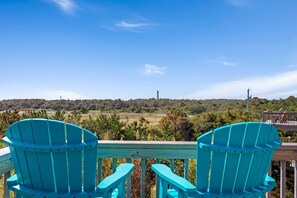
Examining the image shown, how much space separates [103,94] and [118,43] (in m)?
16.6

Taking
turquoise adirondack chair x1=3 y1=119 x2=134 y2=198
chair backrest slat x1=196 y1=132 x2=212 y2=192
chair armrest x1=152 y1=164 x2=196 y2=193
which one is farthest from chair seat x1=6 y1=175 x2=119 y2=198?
chair backrest slat x1=196 y1=132 x2=212 y2=192

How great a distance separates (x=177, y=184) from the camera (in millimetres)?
1727

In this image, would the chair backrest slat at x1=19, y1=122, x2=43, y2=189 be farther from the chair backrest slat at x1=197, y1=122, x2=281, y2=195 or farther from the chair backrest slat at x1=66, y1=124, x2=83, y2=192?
the chair backrest slat at x1=197, y1=122, x2=281, y2=195

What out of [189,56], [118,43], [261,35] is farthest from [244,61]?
[118,43]

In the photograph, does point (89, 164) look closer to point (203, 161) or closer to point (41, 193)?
point (41, 193)

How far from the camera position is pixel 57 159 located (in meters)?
1.58

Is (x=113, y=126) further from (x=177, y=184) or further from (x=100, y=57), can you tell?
(x=177, y=184)

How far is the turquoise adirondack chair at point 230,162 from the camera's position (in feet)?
5.49

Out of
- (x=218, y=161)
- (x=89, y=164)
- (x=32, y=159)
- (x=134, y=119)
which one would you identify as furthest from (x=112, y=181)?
(x=134, y=119)

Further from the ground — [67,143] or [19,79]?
[19,79]

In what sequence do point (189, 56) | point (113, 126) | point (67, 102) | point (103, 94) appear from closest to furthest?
point (113, 126), point (189, 56), point (67, 102), point (103, 94)

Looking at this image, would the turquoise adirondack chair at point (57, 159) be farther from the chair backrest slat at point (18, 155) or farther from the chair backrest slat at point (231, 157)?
the chair backrest slat at point (231, 157)

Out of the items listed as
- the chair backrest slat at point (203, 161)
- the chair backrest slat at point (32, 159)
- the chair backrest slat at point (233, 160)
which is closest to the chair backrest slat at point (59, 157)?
the chair backrest slat at point (32, 159)

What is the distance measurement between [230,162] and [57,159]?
3.33ft
